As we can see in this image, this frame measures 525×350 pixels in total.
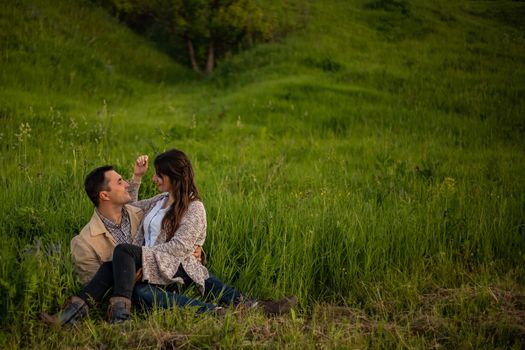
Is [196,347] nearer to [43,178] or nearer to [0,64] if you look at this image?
[43,178]

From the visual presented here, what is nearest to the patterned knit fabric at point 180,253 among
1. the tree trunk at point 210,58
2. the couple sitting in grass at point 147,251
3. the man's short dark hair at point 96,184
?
the couple sitting in grass at point 147,251

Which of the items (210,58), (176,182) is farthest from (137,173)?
(210,58)

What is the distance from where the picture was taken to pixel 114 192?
486 cm

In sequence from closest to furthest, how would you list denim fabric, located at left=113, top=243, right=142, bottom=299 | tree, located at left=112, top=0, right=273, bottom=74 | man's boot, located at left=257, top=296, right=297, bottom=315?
denim fabric, located at left=113, top=243, right=142, bottom=299 < man's boot, located at left=257, top=296, right=297, bottom=315 < tree, located at left=112, top=0, right=273, bottom=74

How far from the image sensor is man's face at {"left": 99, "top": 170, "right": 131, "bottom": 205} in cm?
486

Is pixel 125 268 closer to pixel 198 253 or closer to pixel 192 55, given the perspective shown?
pixel 198 253

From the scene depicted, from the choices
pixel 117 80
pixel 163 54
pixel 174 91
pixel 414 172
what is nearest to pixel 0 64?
pixel 117 80

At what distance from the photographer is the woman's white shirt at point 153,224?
15.8ft

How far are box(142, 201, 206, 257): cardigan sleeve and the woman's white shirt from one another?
232 millimetres

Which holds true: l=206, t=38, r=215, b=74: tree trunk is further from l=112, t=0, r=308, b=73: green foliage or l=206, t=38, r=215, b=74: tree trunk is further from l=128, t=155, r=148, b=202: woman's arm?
l=128, t=155, r=148, b=202: woman's arm

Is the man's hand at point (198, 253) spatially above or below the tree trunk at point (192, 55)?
below

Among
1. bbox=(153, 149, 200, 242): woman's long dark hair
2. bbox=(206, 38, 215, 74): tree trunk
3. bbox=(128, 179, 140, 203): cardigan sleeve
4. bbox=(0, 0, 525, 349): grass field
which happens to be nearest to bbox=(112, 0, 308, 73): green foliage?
Answer: bbox=(206, 38, 215, 74): tree trunk

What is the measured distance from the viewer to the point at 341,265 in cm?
516

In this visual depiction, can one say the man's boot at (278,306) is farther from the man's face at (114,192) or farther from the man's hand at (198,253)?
the man's face at (114,192)
